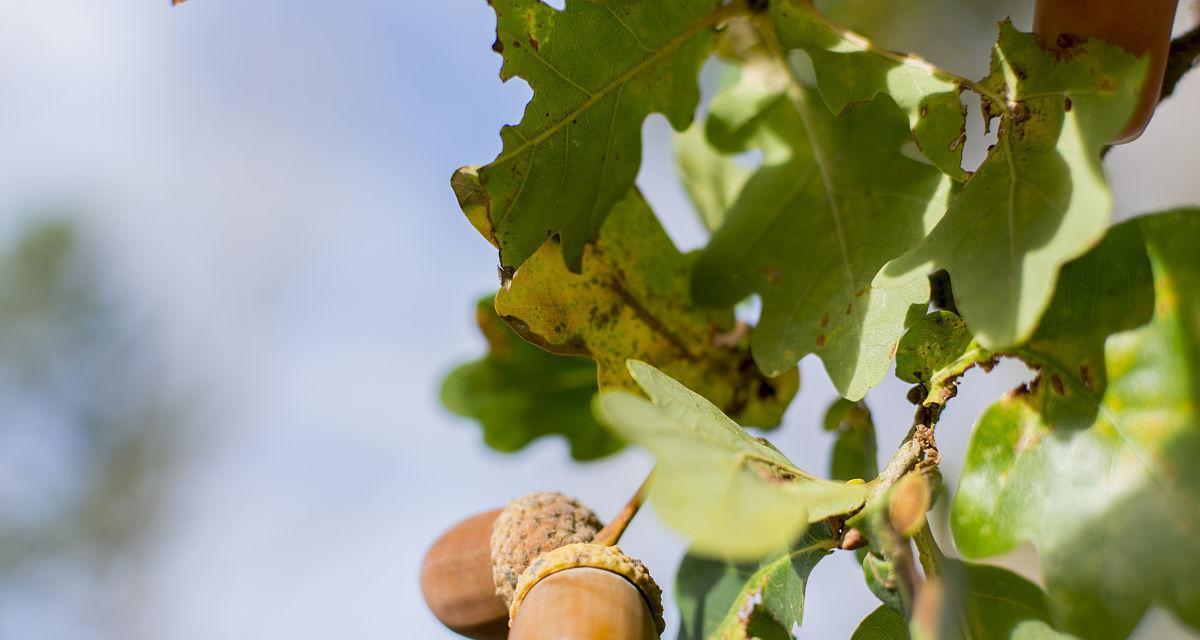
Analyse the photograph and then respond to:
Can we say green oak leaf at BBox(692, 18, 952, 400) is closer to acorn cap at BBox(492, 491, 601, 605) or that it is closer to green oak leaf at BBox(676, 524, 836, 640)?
green oak leaf at BBox(676, 524, 836, 640)

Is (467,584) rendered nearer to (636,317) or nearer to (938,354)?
(636,317)

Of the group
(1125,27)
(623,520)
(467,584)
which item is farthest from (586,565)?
(1125,27)

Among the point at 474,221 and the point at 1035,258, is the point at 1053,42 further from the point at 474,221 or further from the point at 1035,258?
the point at 474,221

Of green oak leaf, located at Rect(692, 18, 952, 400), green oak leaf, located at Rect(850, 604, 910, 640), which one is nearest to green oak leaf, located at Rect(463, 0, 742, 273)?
green oak leaf, located at Rect(692, 18, 952, 400)

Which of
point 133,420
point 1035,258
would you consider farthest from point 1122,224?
point 133,420

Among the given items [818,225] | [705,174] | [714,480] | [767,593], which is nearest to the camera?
[714,480]
